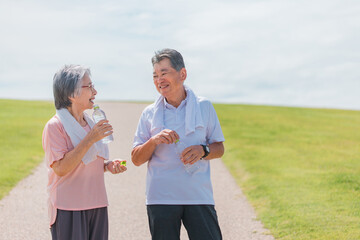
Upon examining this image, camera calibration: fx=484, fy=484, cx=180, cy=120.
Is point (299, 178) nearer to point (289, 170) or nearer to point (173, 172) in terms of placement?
point (289, 170)

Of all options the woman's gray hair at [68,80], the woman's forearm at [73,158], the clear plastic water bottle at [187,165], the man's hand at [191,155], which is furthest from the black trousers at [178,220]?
the woman's gray hair at [68,80]

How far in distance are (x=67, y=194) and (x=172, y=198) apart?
2.71 feet

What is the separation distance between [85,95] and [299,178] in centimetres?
842

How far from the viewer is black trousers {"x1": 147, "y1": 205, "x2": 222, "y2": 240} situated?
3855 millimetres

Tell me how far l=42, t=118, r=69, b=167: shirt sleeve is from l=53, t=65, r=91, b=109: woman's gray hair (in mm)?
238

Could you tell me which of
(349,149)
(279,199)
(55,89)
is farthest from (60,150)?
(349,149)

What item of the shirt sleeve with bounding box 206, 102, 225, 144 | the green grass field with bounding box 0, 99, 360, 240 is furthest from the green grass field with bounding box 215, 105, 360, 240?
the shirt sleeve with bounding box 206, 102, 225, 144

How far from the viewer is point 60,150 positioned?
12.0 ft

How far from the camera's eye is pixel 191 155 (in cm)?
373

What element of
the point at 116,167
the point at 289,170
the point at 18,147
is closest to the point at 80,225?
the point at 116,167

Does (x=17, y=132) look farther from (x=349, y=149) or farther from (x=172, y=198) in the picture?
(x=172, y=198)

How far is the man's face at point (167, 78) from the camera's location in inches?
150

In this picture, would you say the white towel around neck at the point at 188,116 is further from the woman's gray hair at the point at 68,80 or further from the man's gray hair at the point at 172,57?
the woman's gray hair at the point at 68,80

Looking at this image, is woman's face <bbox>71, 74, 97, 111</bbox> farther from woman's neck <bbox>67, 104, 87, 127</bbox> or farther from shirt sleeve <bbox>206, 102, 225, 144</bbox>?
shirt sleeve <bbox>206, 102, 225, 144</bbox>
